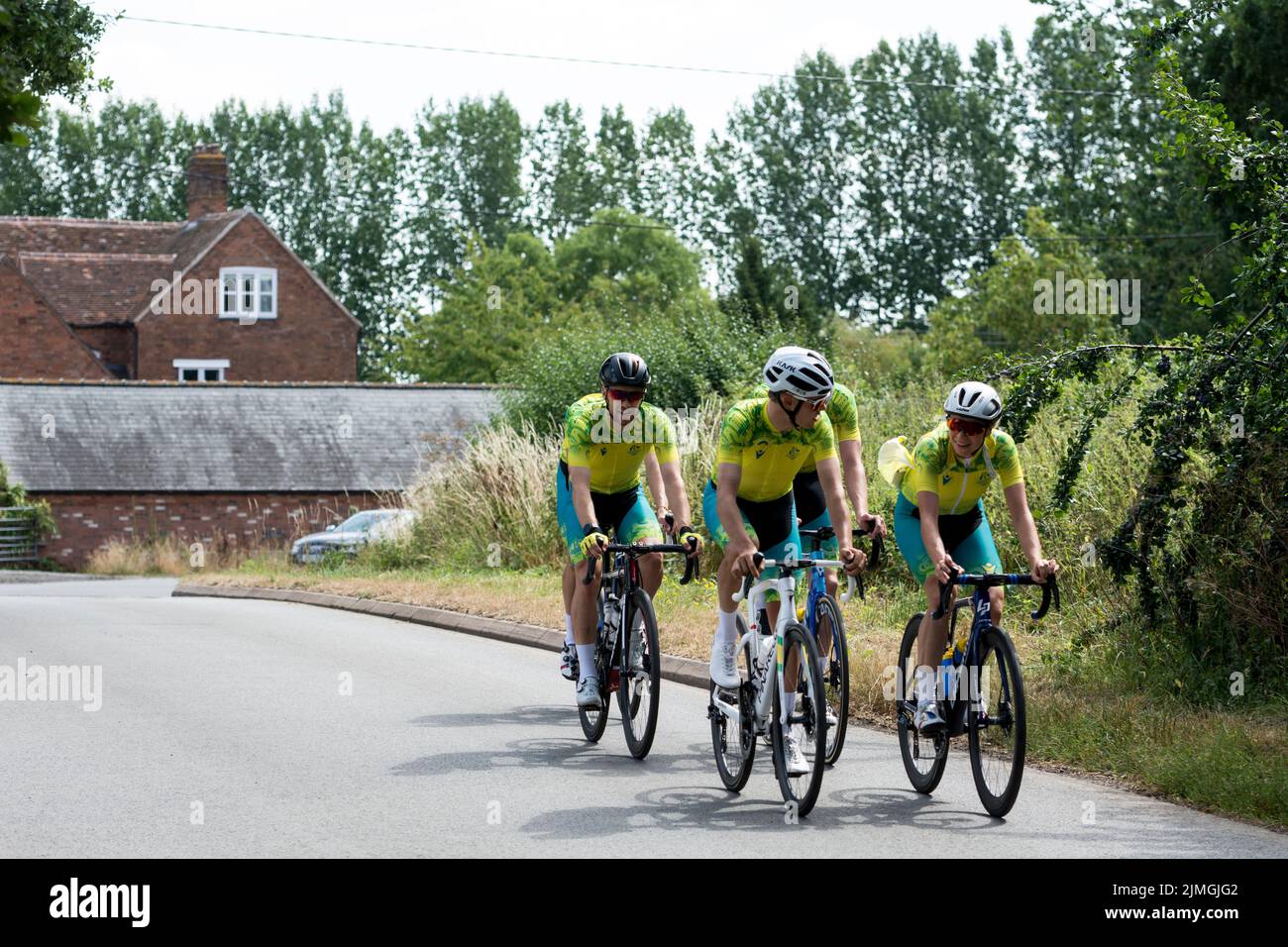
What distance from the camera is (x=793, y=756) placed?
7473 millimetres

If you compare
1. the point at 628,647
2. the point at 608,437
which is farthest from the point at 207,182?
the point at 628,647

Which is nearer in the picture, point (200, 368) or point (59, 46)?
point (59, 46)

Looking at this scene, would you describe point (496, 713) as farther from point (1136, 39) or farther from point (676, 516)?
point (1136, 39)

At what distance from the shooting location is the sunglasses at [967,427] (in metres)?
7.74

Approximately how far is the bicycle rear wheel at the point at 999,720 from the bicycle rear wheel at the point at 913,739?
0.83ft

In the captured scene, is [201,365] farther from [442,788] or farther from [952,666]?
[952,666]

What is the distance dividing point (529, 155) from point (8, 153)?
79.3ft

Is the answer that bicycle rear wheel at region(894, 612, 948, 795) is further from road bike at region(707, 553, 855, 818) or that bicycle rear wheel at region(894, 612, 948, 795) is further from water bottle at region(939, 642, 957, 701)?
road bike at region(707, 553, 855, 818)

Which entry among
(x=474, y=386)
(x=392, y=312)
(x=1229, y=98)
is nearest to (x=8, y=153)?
(x=392, y=312)

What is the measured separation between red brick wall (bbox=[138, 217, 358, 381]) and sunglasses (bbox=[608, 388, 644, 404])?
150 ft

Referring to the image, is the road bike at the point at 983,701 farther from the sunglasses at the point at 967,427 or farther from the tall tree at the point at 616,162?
the tall tree at the point at 616,162

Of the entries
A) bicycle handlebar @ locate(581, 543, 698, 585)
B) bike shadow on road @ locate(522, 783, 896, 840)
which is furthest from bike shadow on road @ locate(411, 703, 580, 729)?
bike shadow on road @ locate(522, 783, 896, 840)

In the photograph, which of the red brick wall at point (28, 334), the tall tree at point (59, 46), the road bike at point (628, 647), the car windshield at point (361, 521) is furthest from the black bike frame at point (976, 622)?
the red brick wall at point (28, 334)

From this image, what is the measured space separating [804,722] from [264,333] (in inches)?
1937
